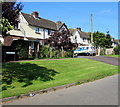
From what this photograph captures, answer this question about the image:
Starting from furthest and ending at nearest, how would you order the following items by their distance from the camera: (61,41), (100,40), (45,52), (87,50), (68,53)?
1. (100,40)
2. (87,50)
3. (61,41)
4. (68,53)
5. (45,52)

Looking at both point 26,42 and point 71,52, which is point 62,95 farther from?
point 71,52

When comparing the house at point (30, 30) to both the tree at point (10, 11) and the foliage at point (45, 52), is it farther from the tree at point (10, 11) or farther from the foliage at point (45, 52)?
the tree at point (10, 11)

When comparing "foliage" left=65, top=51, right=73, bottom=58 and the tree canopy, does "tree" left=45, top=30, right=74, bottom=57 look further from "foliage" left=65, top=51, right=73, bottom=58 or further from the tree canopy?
the tree canopy

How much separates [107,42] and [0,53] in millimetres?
39542

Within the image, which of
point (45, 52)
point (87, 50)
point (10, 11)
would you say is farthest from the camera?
point (87, 50)

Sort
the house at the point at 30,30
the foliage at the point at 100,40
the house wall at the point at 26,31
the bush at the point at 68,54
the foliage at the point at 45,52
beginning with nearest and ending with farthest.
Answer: the foliage at the point at 45,52, the bush at the point at 68,54, the house at the point at 30,30, the house wall at the point at 26,31, the foliage at the point at 100,40

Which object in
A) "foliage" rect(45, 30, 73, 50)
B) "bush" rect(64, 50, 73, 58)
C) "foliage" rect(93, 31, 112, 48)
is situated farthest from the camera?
"foliage" rect(93, 31, 112, 48)

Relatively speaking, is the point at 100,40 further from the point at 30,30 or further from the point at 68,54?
the point at 68,54

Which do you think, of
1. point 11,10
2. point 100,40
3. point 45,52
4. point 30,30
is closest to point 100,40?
point 100,40

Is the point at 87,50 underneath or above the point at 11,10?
underneath

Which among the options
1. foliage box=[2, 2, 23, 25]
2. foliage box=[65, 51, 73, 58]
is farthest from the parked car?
foliage box=[2, 2, 23, 25]

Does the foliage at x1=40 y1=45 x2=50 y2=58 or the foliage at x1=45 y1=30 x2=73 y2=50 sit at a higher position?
the foliage at x1=45 y1=30 x2=73 y2=50

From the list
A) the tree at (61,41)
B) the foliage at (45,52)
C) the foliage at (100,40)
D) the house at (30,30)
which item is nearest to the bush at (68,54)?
the tree at (61,41)

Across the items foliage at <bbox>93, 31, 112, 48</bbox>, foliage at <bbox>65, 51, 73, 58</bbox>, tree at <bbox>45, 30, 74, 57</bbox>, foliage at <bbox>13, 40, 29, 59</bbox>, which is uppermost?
foliage at <bbox>93, 31, 112, 48</bbox>
